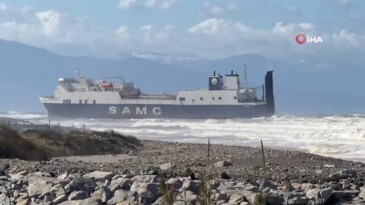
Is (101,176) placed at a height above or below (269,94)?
below

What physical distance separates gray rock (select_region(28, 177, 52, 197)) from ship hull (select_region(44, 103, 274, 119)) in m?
58.7

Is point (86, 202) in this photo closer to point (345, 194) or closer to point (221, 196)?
point (221, 196)

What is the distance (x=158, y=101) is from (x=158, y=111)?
3.42 ft

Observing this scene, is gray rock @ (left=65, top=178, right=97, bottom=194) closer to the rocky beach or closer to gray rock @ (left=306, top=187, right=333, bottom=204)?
the rocky beach

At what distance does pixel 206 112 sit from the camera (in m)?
70.0

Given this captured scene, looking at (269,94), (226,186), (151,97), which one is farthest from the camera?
(269,94)

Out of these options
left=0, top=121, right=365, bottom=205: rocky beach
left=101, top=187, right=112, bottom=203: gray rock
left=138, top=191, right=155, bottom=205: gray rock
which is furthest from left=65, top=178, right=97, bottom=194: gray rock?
left=138, top=191, right=155, bottom=205: gray rock

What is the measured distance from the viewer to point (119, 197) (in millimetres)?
9922

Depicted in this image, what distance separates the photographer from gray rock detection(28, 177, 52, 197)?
10.5 meters

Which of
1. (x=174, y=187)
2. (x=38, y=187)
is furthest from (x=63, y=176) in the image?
(x=174, y=187)

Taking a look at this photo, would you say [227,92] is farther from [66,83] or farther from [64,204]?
[64,204]

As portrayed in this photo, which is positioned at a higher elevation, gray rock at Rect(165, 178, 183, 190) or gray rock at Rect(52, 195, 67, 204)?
gray rock at Rect(165, 178, 183, 190)

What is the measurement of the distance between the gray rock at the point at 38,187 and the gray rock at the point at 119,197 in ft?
3.78

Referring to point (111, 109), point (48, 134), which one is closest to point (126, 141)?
point (48, 134)
